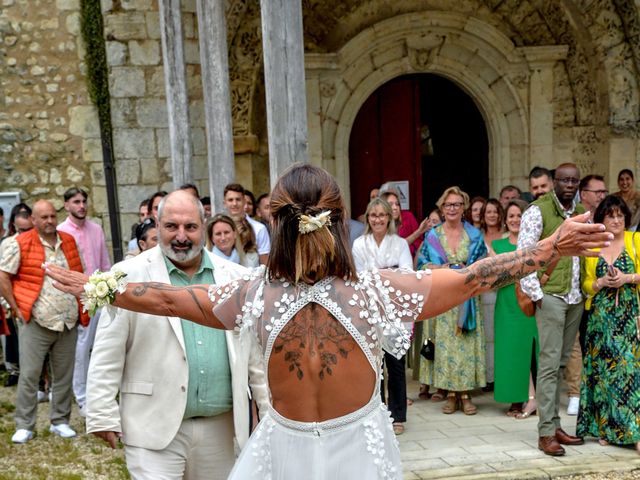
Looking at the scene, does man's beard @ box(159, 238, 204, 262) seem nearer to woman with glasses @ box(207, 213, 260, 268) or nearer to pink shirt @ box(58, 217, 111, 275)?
woman with glasses @ box(207, 213, 260, 268)

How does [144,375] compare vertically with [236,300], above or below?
below

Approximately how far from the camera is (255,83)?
9680mm

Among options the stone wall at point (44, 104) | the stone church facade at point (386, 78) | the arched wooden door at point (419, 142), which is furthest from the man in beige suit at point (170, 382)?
the arched wooden door at point (419, 142)

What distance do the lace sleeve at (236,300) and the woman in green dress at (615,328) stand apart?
3383 mm

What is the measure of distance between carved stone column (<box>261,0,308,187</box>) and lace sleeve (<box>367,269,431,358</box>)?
3.06 metres

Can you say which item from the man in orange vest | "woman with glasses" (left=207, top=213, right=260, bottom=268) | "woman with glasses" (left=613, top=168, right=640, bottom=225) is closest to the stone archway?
"woman with glasses" (left=613, top=168, right=640, bottom=225)

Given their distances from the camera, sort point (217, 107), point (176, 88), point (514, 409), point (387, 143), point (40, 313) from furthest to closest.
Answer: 1. point (387, 143)
2. point (176, 88)
3. point (217, 107)
4. point (514, 409)
5. point (40, 313)

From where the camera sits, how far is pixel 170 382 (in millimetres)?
3123

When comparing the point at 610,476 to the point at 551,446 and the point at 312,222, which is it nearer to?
the point at 551,446

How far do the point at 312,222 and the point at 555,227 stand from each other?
3268mm

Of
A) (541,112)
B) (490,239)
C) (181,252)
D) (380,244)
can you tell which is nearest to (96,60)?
(380,244)

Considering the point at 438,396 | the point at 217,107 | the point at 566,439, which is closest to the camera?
the point at 566,439

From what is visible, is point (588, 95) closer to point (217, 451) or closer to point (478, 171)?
point (478, 171)

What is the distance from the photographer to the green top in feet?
16.7
